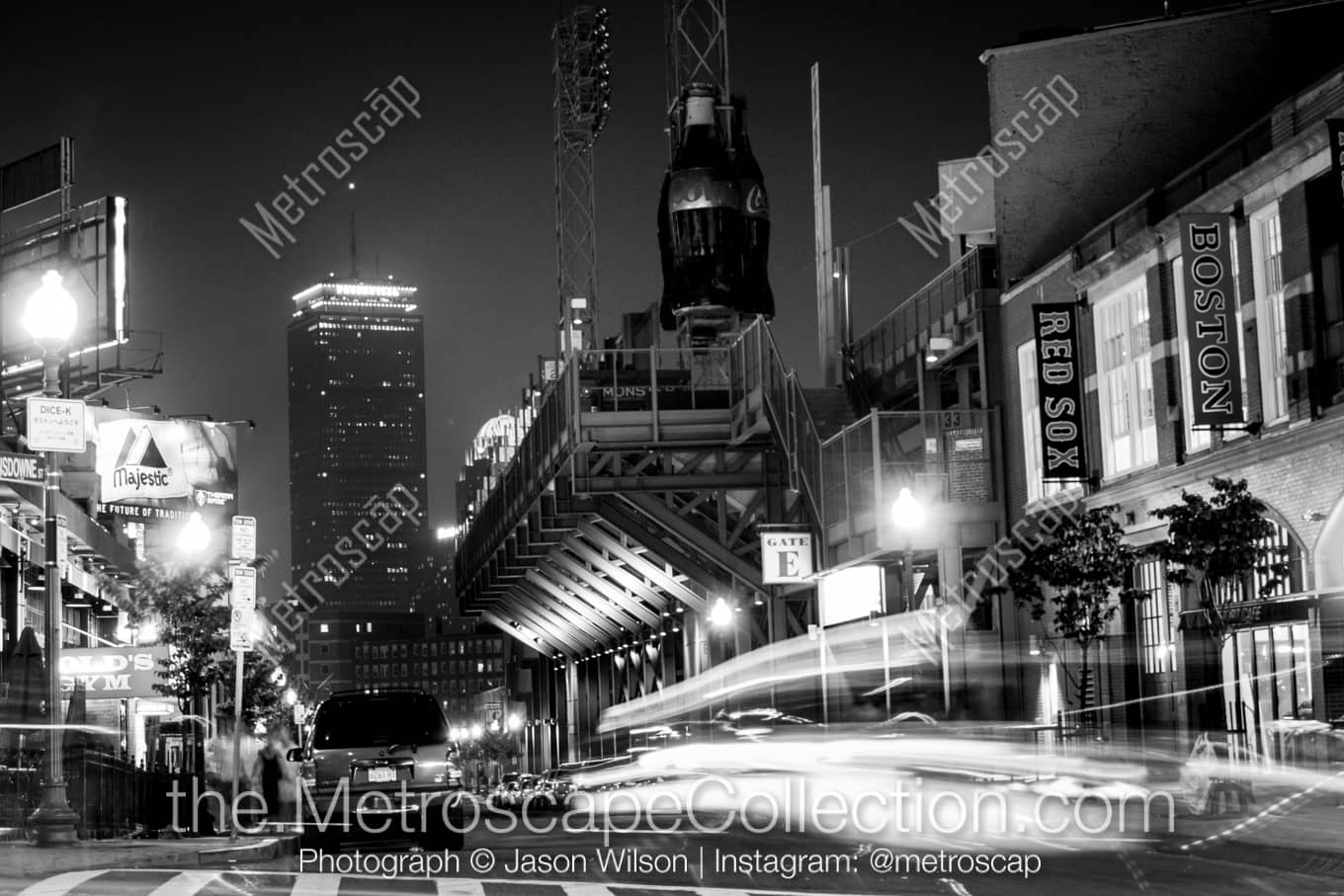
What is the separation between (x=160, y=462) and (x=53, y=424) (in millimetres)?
40725

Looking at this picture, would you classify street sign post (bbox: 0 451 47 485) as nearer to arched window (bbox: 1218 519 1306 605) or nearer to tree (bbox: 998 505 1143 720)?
tree (bbox: 998 505 1143 720)

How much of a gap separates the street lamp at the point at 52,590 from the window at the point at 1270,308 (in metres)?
15.4

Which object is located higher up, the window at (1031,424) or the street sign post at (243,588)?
the window at (1031,424)

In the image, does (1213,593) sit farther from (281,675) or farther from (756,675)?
(281,675)

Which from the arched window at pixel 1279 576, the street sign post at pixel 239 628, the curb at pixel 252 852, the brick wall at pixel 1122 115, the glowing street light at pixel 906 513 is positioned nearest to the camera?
the curb at pixel 252 852

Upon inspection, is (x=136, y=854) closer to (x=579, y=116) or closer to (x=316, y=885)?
(x=316, y=885)

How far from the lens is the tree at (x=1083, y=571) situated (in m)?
26.0

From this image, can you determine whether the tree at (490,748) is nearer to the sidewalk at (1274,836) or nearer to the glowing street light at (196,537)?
the glowing street light at (196,537)

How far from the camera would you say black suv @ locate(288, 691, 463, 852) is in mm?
20469

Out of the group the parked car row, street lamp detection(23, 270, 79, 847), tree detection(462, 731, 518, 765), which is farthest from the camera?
tree detection(462, 731, 518, 765)

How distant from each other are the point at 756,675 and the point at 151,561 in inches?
692

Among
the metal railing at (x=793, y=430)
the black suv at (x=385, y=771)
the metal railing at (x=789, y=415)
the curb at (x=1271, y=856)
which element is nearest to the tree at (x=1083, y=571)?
the metal railing at (x=793, y=430)

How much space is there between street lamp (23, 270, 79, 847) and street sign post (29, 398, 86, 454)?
0.53m

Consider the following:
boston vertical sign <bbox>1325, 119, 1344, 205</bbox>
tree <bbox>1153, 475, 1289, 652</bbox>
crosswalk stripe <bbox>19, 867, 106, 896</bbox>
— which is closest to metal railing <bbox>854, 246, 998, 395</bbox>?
tree <bbox>1153, 475, 1289, 652</bbox>
